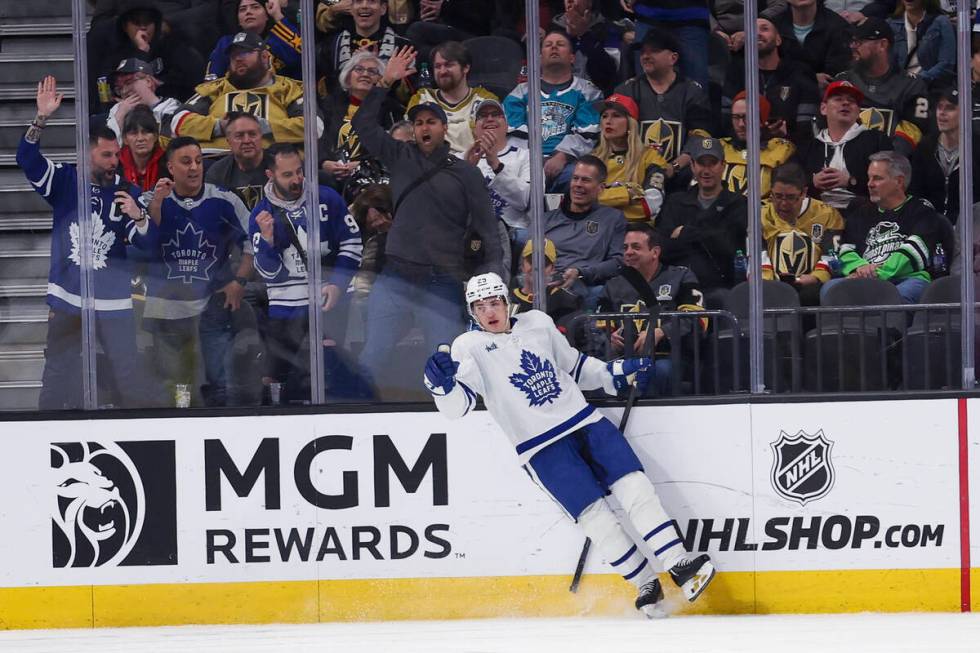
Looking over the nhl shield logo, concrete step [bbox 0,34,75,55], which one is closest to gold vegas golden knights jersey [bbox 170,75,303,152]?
concrete step [bbox 0,34,75,55]

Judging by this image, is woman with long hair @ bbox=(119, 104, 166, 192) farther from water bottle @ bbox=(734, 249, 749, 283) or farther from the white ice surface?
water bottle @ bbox=(734, 249, 749, 283)

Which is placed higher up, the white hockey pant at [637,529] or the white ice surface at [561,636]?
the white hockey pant at [637,529]

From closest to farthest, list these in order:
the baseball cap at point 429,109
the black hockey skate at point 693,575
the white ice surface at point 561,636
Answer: the white ice surface at point 561,636
the black hockey skate at point 693,575
the baseball cap at point 429,109

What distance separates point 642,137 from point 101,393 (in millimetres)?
2101

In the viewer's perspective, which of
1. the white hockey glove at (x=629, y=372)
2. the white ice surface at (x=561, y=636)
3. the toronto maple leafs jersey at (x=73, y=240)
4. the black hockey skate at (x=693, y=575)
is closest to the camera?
the white ice surface at (x=561, y=636)

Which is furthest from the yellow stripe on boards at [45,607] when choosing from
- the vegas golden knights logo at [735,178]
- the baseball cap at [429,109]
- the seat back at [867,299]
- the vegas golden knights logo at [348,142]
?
→ the seat back at [867,299]

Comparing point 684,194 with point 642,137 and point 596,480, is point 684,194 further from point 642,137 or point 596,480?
point 596,480

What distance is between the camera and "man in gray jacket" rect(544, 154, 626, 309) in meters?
4.41

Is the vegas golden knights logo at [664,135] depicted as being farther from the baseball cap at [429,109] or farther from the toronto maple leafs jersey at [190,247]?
the toronto maple leafs jersey at [190,247]

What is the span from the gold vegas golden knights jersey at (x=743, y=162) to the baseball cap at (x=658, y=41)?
0.39 m

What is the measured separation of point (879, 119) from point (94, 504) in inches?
121

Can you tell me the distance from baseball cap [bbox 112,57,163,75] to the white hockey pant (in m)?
2.13

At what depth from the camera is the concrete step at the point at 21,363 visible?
168 inches

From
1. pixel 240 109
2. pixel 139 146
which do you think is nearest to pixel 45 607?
pixel 139 146
